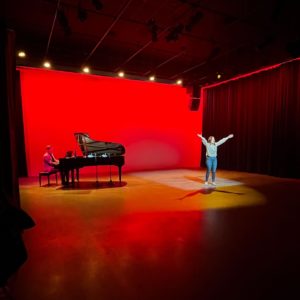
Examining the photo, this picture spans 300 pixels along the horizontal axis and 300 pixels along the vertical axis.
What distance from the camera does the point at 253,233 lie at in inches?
131

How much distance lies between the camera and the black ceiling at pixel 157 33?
487cm

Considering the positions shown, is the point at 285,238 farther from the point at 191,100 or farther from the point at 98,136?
the point at 191,100

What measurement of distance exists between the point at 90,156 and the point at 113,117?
3.67 meters

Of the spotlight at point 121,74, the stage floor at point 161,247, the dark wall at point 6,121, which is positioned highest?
the spotlight at point 121,74

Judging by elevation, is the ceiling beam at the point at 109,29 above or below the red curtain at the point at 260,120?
above

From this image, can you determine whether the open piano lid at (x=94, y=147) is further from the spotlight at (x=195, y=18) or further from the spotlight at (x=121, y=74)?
the spotlight at (x=121, y=74)

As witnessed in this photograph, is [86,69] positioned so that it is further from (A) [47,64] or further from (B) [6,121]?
(B) [6,121]

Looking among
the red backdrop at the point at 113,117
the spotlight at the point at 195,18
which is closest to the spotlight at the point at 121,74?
the red backdrop at the point at 113,117

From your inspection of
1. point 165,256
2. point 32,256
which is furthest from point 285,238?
point 32,256

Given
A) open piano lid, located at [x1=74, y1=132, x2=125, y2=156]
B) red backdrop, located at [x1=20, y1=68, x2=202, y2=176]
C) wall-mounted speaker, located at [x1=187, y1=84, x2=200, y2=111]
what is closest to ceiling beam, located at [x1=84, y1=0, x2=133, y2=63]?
red backdrop, located at [x1=20, y1=68, x2=202, y2=176]

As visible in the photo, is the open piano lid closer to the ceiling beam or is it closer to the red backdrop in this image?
the ceiling beam

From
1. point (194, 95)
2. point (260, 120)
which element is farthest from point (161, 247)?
point (194, 95)

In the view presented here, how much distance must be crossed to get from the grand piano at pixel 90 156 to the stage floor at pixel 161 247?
0.89 meters

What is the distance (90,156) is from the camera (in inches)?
247
